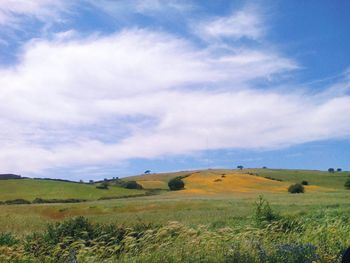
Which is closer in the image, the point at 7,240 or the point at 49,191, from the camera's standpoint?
the point at 7,240

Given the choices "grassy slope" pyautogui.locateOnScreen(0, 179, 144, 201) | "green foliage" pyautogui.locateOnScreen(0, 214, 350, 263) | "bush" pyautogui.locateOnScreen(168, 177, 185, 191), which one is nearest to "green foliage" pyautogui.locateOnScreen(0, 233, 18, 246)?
"green foliage" pyautogui.locateOnScreen(0, 214, 350, 263)

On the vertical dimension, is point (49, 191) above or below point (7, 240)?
above

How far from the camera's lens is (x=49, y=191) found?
76938mm

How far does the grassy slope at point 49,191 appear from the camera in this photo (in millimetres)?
72188

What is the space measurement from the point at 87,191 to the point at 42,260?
71.1 meters

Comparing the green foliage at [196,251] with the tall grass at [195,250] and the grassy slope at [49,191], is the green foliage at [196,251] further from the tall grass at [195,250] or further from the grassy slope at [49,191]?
the grassy slope at [49,191]

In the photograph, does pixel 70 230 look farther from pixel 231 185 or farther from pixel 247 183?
pixel 247 183

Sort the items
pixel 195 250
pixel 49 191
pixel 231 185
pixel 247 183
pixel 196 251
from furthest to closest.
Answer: pixel 247 183 → pixel 231 185 → pixel 49 191 → pixel 195 250 → pixel 196 251

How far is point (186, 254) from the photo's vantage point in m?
7.78

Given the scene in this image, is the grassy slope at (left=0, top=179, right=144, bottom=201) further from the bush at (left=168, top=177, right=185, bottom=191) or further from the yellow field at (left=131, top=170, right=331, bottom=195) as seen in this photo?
the yellow field at (left=131, top=170, right=331, bottom=195)

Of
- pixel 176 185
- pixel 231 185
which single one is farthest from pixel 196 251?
pixel 231 185

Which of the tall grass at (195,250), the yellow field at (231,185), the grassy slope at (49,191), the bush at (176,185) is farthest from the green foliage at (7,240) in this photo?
the bush at (176,185)

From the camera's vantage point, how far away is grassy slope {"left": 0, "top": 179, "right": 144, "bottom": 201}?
7219 cm

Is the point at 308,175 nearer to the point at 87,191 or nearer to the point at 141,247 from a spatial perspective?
the point at 87,191
